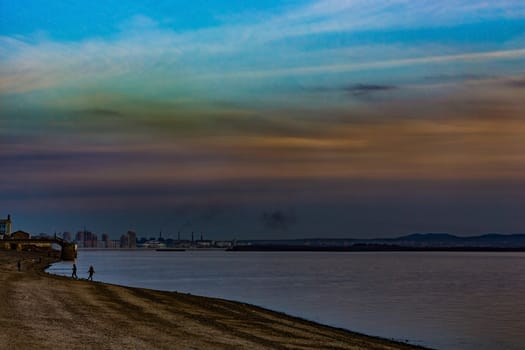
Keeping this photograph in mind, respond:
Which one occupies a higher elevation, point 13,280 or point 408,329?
point 13,280

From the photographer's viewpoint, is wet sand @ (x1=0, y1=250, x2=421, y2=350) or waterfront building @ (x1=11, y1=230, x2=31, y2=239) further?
waterfront building @ (x1=11, y1=230, x2=31, y2=239)

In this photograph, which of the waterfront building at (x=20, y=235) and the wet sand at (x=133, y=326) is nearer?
the wet sand at (x=133, y=326)

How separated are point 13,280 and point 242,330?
83.8ft

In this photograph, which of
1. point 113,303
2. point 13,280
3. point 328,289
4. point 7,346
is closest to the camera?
point 7,346

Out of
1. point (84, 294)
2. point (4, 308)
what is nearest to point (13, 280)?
point (84, 294)

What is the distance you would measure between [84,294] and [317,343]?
2122cm

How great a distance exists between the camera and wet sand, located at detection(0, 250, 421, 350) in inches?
1038

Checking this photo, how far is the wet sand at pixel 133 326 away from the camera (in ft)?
86.5

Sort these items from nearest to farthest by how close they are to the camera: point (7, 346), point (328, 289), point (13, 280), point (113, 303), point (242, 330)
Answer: point (7, 346), point (242, 330), point (113, 303), point (13, 280), point (328, 289)

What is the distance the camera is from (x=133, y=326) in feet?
102

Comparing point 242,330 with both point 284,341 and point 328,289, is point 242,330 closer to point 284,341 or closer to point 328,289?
point 284,341

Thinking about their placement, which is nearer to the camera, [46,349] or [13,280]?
[46,349]

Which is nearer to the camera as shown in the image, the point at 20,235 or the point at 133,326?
the point at 133,326

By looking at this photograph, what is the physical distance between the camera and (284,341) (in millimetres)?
30531
